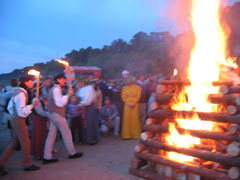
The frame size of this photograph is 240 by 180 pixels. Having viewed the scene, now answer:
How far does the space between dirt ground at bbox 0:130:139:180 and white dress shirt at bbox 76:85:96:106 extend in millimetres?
1332

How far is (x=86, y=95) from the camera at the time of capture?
7109mm

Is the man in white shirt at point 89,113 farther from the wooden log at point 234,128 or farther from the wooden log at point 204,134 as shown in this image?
the wooden log at point 234,128

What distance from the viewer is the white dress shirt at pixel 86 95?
279 inches

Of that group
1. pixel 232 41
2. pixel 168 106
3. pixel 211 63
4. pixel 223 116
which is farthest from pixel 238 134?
pixel 232 41

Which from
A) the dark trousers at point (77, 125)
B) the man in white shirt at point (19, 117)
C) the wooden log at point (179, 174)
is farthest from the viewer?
the dark trousers at point (77, 125)

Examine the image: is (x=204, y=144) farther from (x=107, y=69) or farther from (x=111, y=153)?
(x=107, y=69)

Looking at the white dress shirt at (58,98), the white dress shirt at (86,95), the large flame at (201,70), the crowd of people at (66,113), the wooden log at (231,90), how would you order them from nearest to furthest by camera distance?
the wooden log at (231,90) < the large flame at (201,70) < the crowd of people at (66,113) < the white dress shirt at (58,98) < the white dress shirt at (86,95)

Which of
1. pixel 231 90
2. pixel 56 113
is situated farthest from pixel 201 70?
pixel 56 113

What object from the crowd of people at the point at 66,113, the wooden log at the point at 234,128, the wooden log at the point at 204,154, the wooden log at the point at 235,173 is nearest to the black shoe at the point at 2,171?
the crowd of people at the point at 66,113

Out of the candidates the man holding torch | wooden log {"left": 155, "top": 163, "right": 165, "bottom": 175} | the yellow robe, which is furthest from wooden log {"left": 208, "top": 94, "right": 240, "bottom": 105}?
the yellow robe

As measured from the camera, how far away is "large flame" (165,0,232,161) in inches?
181

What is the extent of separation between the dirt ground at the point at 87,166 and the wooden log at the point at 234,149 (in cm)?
189

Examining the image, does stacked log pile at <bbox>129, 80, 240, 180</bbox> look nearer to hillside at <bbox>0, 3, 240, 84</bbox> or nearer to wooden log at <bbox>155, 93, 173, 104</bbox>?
wooden log at <bbox>155, 93, 173, 104</bbox>

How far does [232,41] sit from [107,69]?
29.1 metres
